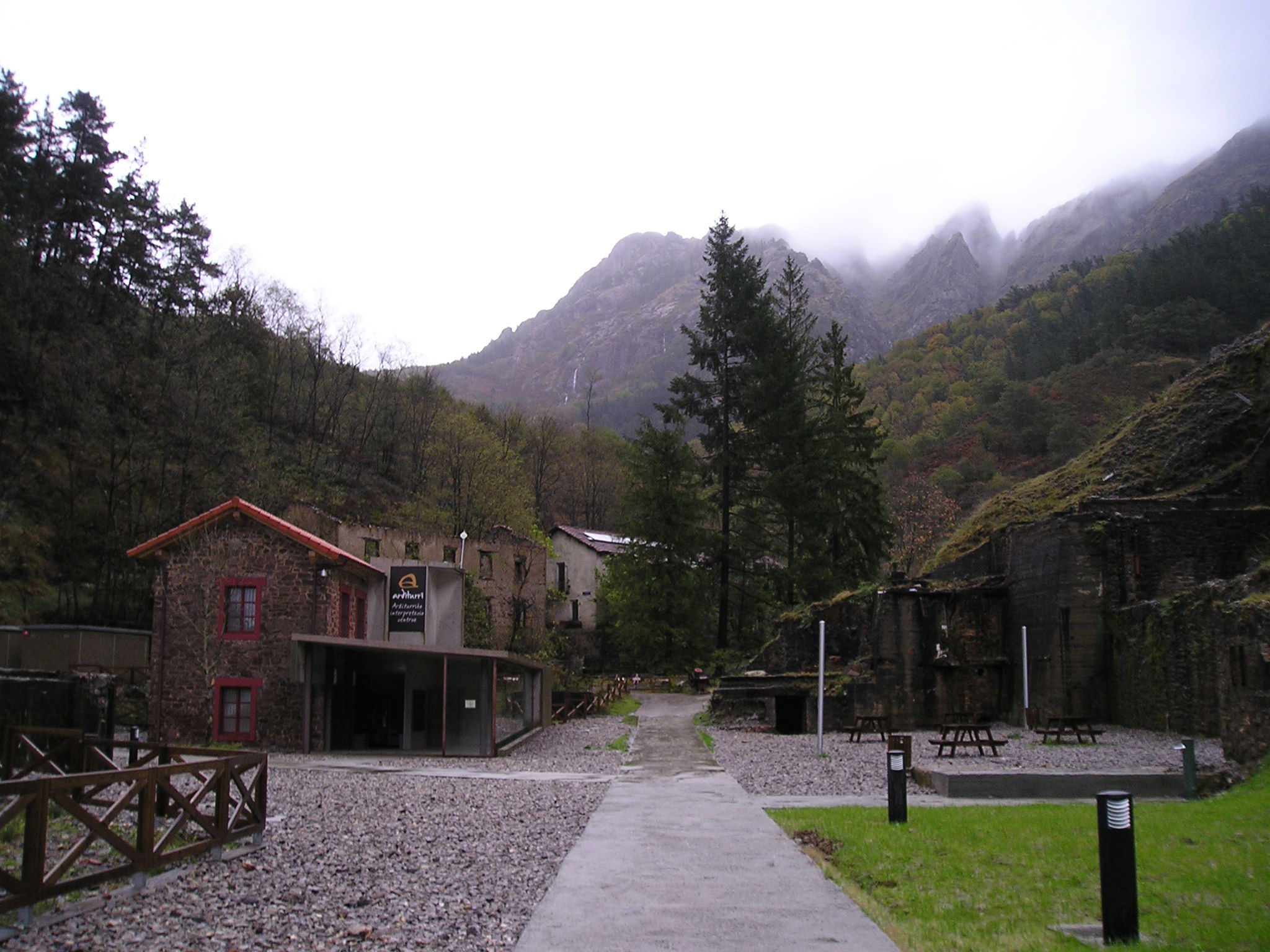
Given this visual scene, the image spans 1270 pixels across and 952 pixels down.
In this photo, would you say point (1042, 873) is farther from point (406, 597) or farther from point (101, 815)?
point (406, 597)

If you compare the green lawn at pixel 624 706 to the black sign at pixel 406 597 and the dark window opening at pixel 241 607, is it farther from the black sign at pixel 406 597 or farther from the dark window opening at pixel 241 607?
the dark window opening at pixel 241 607

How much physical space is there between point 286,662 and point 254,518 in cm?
373

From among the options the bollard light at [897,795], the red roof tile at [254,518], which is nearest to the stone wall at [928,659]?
the red roof tile at [254,518]

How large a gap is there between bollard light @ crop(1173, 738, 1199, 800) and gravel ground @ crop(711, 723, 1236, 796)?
1.65 m

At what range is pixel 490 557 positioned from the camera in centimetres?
4672

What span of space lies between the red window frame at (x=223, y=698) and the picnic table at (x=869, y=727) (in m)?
14.9

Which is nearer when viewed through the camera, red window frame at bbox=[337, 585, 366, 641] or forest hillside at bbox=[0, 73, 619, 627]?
red window frame at bbox=[337, 585, 366, 641]

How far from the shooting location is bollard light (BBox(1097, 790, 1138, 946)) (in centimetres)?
555

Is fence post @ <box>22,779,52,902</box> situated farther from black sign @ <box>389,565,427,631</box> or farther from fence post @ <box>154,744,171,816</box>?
black sign @ <box>389,565,427,631</box>

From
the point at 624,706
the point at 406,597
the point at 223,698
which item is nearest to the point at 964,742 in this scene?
the point at 406,597

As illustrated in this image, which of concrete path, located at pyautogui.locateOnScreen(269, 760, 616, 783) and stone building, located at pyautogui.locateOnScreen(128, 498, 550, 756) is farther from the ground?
stone building, located at pyautogui.locateOnScreen(128, 498, 550, 756)

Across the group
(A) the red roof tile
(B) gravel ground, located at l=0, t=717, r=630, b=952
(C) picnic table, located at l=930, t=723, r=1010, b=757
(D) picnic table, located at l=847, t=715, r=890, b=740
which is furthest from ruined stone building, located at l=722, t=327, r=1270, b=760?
(B) gravel ground, located at l=0, t=717, r=630, b=952

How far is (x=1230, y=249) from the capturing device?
70.6m

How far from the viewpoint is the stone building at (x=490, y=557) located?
39.4m
